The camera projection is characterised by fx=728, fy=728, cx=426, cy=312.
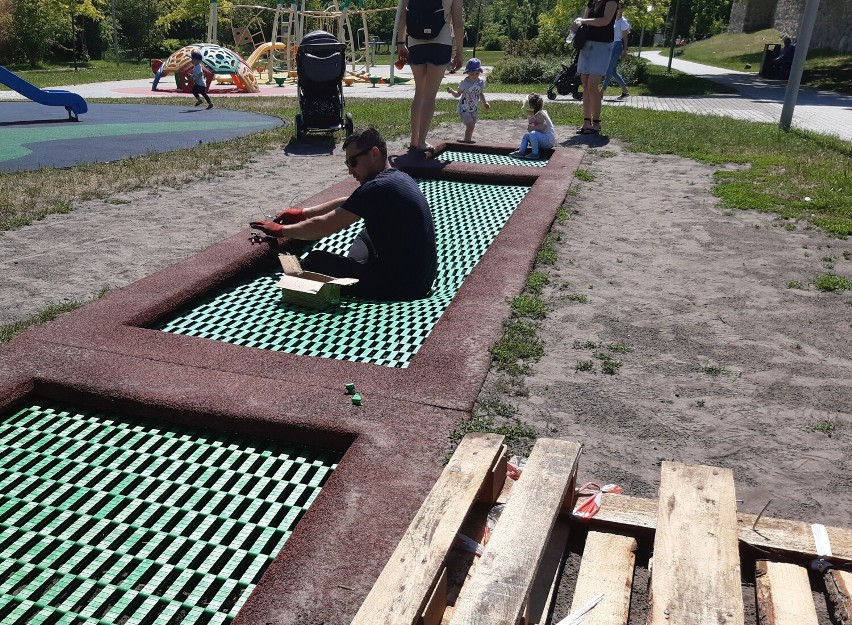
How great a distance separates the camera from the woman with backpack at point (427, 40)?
8.12 meters

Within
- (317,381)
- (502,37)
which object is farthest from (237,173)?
(502,37)

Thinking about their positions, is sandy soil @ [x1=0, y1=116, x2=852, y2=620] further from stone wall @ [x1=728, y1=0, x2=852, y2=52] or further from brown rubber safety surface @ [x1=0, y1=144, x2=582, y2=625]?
stone wall @ [x1=728, y1=0, x2=852, y2=52]

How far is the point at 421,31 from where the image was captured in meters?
8.17

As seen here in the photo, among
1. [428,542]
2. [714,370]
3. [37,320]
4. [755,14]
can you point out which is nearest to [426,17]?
[37,320]

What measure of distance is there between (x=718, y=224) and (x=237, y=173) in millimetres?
5236

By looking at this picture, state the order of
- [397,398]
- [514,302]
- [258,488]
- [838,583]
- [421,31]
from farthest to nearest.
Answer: [421,31] < [514,302] < [397,398] < [258,488] < [838,583]

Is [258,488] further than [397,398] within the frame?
No

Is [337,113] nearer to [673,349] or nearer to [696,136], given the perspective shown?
[696,136]

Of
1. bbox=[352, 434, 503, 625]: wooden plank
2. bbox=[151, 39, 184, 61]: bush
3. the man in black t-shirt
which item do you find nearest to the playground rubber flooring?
the man in black t-shirt

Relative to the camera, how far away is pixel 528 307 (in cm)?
431

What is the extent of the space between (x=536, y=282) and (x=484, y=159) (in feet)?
15.4

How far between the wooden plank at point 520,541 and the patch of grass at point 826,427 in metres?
1.27

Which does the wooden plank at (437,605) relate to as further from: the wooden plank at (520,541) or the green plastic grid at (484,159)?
the green plastic grid at (484,159)

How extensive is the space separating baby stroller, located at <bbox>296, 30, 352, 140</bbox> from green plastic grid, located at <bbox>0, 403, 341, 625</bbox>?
26.6ft
